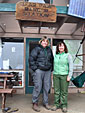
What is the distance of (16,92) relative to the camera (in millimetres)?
4793

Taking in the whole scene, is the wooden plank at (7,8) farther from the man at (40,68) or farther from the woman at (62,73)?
the woman at (62,73)

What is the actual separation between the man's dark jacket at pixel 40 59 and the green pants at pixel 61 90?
13.2 inches

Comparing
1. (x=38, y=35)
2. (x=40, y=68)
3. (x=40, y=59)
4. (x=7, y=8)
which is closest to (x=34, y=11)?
(x=7, y=8)

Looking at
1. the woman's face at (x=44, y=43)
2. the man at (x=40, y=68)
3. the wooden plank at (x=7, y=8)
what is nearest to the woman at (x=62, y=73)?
the man at (x=40, y=68)

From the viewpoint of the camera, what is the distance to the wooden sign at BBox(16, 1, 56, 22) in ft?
9.46

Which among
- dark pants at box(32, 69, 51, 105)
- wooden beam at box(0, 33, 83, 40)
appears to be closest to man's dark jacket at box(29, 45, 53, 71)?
dark pants at box(32, 69, 51, 105)

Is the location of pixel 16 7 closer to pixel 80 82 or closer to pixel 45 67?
pixel 45 67

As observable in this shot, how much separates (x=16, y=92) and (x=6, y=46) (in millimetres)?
1526

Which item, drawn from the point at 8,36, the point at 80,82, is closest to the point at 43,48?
the point at 80,82

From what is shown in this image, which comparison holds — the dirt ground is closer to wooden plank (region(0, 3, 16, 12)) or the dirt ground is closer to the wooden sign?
the wooden sign

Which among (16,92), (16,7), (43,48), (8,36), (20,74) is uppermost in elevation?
(16,7)

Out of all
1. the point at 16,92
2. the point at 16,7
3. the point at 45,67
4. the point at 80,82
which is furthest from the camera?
the point at 16,92

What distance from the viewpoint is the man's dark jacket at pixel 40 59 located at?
125 inches

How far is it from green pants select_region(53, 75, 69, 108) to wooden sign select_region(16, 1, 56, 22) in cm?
127
